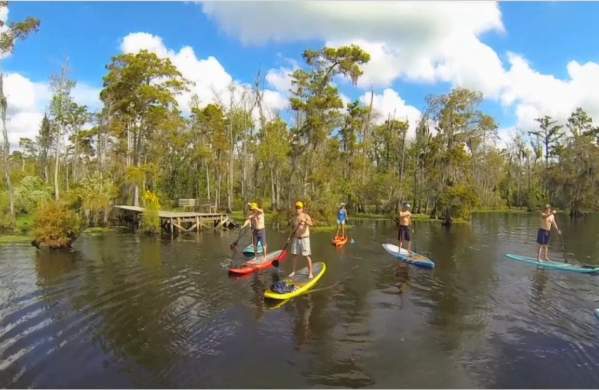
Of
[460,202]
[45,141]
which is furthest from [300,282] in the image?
[45,141]

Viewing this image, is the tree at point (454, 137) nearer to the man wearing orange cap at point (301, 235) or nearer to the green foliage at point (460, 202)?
the green foliage at point (460, 202)

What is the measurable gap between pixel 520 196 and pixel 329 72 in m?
51.4

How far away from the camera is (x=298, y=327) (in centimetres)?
911

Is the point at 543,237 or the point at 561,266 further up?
the point at 543,237

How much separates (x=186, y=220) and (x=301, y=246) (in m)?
18.6

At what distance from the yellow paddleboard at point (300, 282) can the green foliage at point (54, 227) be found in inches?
501

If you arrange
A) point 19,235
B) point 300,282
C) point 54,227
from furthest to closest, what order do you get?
point 19,235 < point 54,227 < point 300,282

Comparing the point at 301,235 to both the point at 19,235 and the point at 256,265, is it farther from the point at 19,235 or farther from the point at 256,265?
the point at 19,235

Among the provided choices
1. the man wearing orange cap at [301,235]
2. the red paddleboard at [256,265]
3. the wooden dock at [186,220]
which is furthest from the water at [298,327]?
the wooden dock at [186,220]

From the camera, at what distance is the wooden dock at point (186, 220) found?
28.6 meters

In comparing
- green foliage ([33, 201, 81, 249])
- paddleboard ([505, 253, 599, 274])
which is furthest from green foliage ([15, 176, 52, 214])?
paddleboard ([505, 253, 599, 274])

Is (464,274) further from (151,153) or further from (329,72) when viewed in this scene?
(151,153)

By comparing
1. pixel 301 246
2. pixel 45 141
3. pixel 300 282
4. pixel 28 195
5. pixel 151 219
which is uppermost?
pixel 45 141

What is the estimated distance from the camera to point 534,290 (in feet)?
41.2
